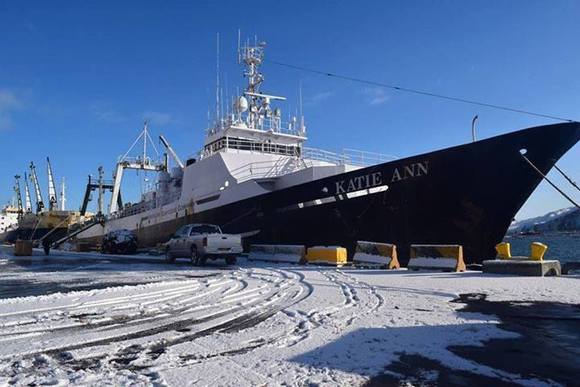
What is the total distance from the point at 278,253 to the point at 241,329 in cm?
1233

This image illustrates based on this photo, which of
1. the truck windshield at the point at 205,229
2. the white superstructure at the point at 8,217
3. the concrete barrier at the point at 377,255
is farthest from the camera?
the white superstructure at the point at 8,217

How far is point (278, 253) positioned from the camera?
18.5 metres

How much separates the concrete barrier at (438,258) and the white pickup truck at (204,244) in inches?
249

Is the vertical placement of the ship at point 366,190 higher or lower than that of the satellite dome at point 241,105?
lower

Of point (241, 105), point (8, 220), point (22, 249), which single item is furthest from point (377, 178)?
point (8, 220)

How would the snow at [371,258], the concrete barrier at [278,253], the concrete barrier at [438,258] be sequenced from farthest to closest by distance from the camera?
the concrete barrier at [278,253] → the snow at [371,258] → the concrete barrier at [438,258]

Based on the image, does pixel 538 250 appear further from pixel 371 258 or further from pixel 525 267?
pixel 371 258

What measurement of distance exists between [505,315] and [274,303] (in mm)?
3593

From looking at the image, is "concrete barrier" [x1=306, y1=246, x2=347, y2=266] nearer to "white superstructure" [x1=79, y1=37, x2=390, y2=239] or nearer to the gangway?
"white superstructure" [x1=79, y1=37, x2=390, y2=239]

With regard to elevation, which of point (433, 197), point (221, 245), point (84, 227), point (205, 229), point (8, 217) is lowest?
point (221, 245)

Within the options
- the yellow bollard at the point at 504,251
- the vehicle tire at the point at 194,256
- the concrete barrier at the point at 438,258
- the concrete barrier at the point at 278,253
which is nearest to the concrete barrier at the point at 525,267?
the concrete barrier at the point at 438,258

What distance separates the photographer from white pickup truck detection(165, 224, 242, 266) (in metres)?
16.7

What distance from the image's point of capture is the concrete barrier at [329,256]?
615 inches

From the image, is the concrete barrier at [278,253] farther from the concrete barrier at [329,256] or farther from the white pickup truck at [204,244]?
the white pickup truck at [204,244]
